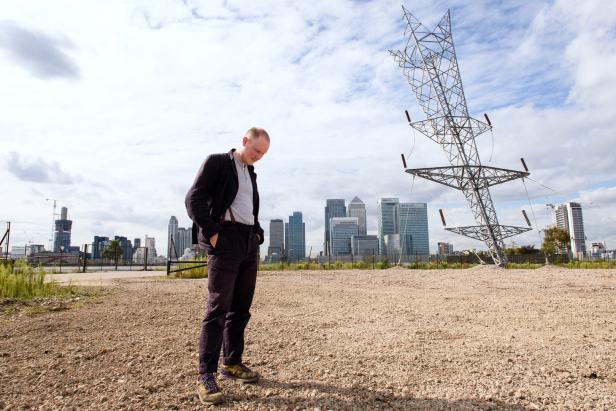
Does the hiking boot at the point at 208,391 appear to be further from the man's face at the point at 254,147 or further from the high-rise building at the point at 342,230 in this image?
the high-rise building at the point at 342,230

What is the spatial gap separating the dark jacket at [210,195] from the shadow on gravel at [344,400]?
1031 millimetres

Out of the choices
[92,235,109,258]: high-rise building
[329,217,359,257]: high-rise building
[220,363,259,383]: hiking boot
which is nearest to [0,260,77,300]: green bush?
[220,363,259,383]: hiking boot

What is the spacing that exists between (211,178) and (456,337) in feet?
9.94

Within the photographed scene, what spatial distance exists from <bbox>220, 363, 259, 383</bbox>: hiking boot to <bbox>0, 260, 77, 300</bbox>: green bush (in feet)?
18.8

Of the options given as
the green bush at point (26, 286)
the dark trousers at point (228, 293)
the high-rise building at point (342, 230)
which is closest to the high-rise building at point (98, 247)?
the green bush at point (26, 286)

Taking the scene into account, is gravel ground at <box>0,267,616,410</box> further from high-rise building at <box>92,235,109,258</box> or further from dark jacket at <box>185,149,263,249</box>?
high-rise building at <box>92,235,109,258</box>

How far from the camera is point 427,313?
5.89m

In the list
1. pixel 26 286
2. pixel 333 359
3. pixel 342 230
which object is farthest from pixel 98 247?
pixel 342 230

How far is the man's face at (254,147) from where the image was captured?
3.03m

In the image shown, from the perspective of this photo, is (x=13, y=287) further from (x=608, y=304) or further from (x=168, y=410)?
(x=608, y=304)

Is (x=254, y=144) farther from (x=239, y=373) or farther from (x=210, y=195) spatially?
(x=239, y=373)

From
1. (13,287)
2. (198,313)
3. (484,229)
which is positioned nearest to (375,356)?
(198,313)

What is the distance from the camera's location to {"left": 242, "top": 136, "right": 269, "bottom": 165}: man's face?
119 inches

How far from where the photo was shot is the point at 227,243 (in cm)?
284
